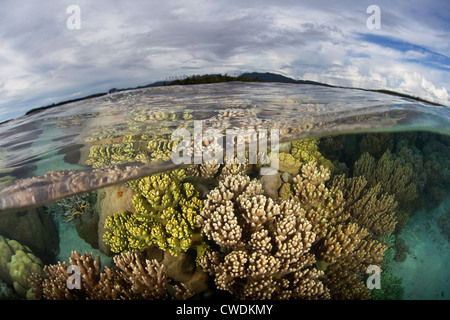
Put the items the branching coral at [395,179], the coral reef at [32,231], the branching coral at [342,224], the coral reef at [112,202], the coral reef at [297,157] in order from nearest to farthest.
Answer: the branching coral at [342,224] → the coral reef at [112,202] → the coral reef at [297,157] → the coral reef at [32,231] → the branching coral at [395,179]

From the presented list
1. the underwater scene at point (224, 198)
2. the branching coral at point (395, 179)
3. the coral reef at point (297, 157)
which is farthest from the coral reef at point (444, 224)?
the coral reef at point (297, 157)

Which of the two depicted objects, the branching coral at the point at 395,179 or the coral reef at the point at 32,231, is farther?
the branching coral at the point at 395,179

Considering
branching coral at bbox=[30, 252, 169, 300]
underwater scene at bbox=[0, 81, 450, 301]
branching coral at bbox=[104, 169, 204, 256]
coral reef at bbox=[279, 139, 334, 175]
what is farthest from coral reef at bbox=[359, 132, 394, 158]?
branching coral at bbox=[30, 252, 169, 300]

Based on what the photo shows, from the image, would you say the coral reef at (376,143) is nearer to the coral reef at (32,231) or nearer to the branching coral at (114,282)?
the branching coral at (114,282)

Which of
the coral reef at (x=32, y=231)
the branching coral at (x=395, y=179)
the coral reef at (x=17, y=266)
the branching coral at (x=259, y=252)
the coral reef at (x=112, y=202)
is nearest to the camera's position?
the branching coral at (x=259, y=252)

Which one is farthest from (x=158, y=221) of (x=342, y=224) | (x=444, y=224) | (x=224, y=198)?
(x=444, y=224)
